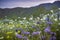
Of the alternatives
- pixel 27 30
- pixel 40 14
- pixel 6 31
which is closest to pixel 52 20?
pixel 40 14

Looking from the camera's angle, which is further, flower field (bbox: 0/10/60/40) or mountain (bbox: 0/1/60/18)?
mountain (bbox: 0/1/60/18)

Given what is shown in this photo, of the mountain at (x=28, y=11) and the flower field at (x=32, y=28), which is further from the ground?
the mountain at (x=28, y=11)

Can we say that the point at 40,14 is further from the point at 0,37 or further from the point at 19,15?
the point at 0,37

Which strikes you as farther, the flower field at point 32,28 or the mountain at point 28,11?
the mountain at point 28,11

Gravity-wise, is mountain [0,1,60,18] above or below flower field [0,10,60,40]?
above
